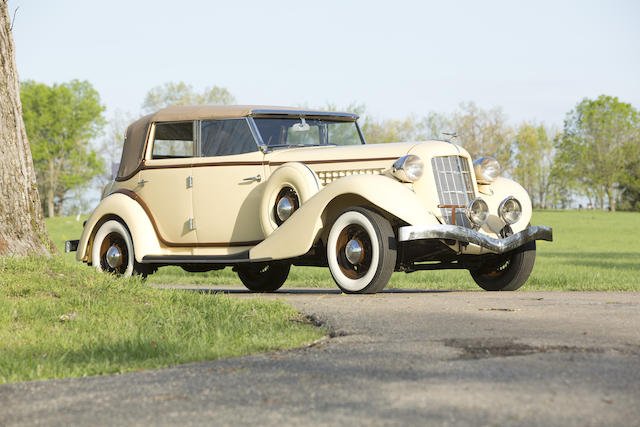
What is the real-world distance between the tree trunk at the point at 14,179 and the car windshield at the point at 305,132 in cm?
269

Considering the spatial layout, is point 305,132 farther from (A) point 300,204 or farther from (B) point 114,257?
(B) point 114,257

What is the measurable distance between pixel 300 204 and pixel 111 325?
3102 millimetres

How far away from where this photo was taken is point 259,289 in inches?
448

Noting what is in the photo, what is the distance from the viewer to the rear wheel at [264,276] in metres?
11.3

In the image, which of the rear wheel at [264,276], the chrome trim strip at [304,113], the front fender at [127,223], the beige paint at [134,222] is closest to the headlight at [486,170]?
the chrome trim strip at [304,113]

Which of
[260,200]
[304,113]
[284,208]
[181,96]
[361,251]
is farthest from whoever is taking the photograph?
[181,96]

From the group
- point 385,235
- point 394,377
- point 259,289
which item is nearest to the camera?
point 394,377

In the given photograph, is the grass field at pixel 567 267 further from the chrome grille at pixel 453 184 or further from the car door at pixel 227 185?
the car door at pixel 227 185

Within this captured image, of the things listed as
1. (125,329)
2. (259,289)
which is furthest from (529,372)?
(259,289)

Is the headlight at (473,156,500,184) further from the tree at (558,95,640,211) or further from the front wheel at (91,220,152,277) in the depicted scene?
the tree at (558,95,640,211)

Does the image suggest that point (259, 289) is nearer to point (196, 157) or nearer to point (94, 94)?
point (196, 157)

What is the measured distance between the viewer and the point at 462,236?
795 cm

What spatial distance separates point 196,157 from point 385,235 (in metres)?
3.09

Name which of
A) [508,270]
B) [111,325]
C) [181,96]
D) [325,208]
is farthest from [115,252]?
[181,96]
